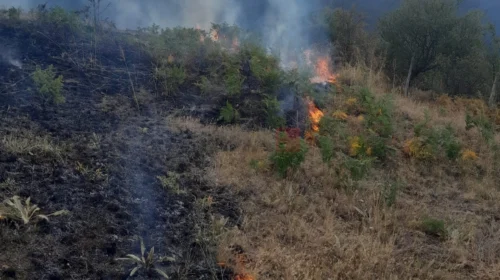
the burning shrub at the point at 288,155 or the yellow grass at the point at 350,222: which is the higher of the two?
the burning shrub at the point at 288,155

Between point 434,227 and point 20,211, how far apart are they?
13.2 feet

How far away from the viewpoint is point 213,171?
5.41 metres

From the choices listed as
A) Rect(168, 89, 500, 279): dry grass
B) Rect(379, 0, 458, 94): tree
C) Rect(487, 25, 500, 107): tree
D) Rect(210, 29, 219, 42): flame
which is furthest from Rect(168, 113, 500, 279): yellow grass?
Rect(487, 25, 500, 107): tree

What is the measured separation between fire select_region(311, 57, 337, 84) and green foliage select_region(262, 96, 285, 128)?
2.89m

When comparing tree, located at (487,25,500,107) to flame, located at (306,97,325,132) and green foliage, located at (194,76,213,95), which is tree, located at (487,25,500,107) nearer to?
flame, located at (306,97,325,132)

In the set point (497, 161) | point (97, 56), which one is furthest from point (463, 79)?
point (97, 56)

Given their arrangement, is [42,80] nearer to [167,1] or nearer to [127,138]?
[127,138]

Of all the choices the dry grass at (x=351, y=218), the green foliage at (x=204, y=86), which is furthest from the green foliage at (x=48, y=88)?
the green foliage at (x=204, y=86)

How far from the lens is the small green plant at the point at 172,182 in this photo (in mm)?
4672

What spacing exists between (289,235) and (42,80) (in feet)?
14.1

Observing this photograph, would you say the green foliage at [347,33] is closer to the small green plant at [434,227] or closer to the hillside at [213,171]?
the hillside at [213,171]

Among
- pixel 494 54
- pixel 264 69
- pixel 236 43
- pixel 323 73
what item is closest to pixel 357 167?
pixel 264 69

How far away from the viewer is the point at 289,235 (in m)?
4.23

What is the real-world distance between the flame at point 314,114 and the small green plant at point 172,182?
10.9 ft
